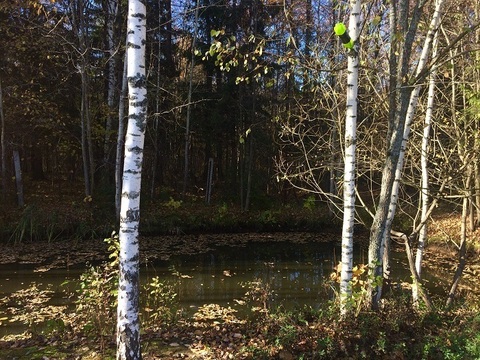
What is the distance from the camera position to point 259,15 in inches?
597

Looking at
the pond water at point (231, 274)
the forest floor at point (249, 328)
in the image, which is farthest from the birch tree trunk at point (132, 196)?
the pond water at point (231, 274)

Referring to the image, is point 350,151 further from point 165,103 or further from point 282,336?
point 165,103

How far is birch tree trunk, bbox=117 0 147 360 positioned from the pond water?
3196 mm

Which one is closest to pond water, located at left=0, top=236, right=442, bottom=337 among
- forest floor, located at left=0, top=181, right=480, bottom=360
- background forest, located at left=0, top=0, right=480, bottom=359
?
forest floor, located at left=0, top=181, right=480, bottom=360

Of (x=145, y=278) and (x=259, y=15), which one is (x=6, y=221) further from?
(x=259, y=15)

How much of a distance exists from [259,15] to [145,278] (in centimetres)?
1144

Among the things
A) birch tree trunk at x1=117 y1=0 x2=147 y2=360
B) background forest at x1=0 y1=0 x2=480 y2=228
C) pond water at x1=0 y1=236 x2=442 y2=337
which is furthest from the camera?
background forest at x1=0 y1=0 x2=480 y2=228

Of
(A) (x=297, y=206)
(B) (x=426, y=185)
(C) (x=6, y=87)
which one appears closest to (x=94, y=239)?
(C) (x=6, y=87)

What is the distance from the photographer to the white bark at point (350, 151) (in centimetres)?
441

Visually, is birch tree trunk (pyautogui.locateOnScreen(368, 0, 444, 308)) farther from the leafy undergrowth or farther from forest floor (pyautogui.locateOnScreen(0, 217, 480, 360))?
the leafy undergrowth

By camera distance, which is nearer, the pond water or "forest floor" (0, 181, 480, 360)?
"forest floor" (0, 181, 480, 360)

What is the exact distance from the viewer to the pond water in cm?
785

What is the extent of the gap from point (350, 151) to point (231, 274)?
6082mm

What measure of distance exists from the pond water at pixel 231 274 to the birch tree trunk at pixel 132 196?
320cm
